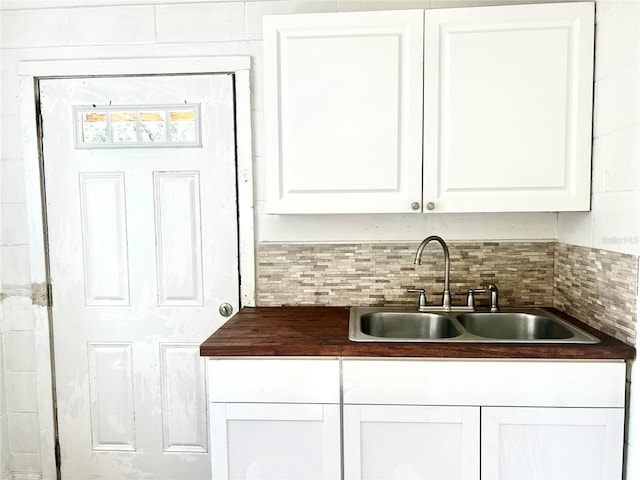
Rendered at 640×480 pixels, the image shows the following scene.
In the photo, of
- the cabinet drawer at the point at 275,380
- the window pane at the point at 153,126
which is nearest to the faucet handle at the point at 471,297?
the cabinet drawer at the point at 275,380

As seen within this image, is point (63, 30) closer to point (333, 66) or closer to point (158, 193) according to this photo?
point (158, 193)

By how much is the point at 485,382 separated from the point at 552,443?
0.96 ft

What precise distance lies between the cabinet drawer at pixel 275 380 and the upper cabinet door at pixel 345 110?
59 cm

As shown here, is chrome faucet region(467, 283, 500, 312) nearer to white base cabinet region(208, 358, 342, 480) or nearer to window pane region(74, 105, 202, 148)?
white base cabinet region(208, 358, 342, 480)

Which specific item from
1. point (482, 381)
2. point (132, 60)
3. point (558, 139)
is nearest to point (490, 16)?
point (558, 139)

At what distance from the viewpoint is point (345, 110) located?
5.47 ft

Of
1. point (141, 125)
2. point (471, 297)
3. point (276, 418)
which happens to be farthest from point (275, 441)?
point (141, 125)

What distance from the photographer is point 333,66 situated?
1.66m

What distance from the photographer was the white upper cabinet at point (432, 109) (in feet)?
5.25

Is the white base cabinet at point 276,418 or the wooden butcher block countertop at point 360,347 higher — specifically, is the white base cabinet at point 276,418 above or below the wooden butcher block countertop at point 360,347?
below

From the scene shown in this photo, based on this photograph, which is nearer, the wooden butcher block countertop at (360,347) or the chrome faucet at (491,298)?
the wooden butcher block countertop at (360,347)

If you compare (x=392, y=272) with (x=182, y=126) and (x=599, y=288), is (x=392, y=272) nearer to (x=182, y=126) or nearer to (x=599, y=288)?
(x=599, y=288)

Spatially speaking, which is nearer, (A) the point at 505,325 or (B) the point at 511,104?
(B) the point at 511,104

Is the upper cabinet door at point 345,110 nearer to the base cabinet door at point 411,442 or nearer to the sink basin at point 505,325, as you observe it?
the sink basin at point 505,325
